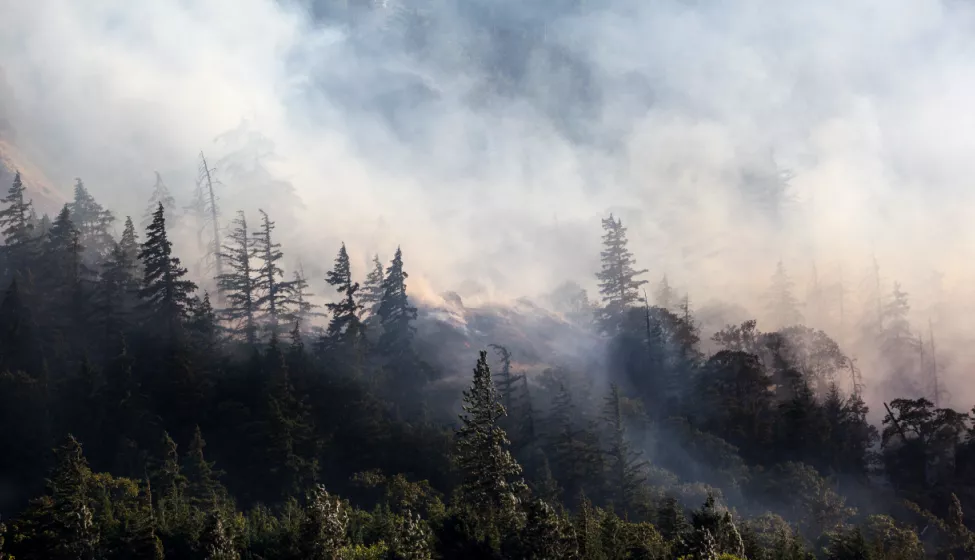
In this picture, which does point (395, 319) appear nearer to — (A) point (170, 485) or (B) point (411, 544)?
(A) point (170, 485)

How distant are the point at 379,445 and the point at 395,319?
2552 centimetres

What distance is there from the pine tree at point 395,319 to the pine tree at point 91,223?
142ft

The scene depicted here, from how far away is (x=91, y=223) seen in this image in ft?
392

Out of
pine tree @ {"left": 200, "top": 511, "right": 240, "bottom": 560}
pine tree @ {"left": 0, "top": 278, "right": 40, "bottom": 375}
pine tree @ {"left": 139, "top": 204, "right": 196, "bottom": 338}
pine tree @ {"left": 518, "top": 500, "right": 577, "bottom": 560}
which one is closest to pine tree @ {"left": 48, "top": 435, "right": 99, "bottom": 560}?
pine tree @ {"left": 200, "top": 511, "right": 240, "bottom": 560}

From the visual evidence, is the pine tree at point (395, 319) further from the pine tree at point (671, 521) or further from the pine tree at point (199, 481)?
the pine tree at point (671, 521)

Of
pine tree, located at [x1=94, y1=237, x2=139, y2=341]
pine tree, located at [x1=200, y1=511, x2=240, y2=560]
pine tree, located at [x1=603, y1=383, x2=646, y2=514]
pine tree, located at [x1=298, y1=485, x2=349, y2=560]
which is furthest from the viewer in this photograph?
pine tree, located at [x1=94, y1=237, x2=139, y2=341]

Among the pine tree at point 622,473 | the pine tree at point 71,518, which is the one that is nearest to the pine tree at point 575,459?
the pine tree at point 622,473

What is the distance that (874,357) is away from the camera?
496 feet

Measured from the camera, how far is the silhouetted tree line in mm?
53188

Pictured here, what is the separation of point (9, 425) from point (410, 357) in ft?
146

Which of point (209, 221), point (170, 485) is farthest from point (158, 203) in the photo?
point (170, 485)

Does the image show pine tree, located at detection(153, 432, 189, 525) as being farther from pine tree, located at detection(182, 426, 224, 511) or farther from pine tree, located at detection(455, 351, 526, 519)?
pine tree, located at detection(455, 351, 526, 519)

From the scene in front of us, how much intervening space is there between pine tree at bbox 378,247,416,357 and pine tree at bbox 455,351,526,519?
4650 cm

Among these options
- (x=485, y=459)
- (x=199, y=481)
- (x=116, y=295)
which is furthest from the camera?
(x=116, y=295)
